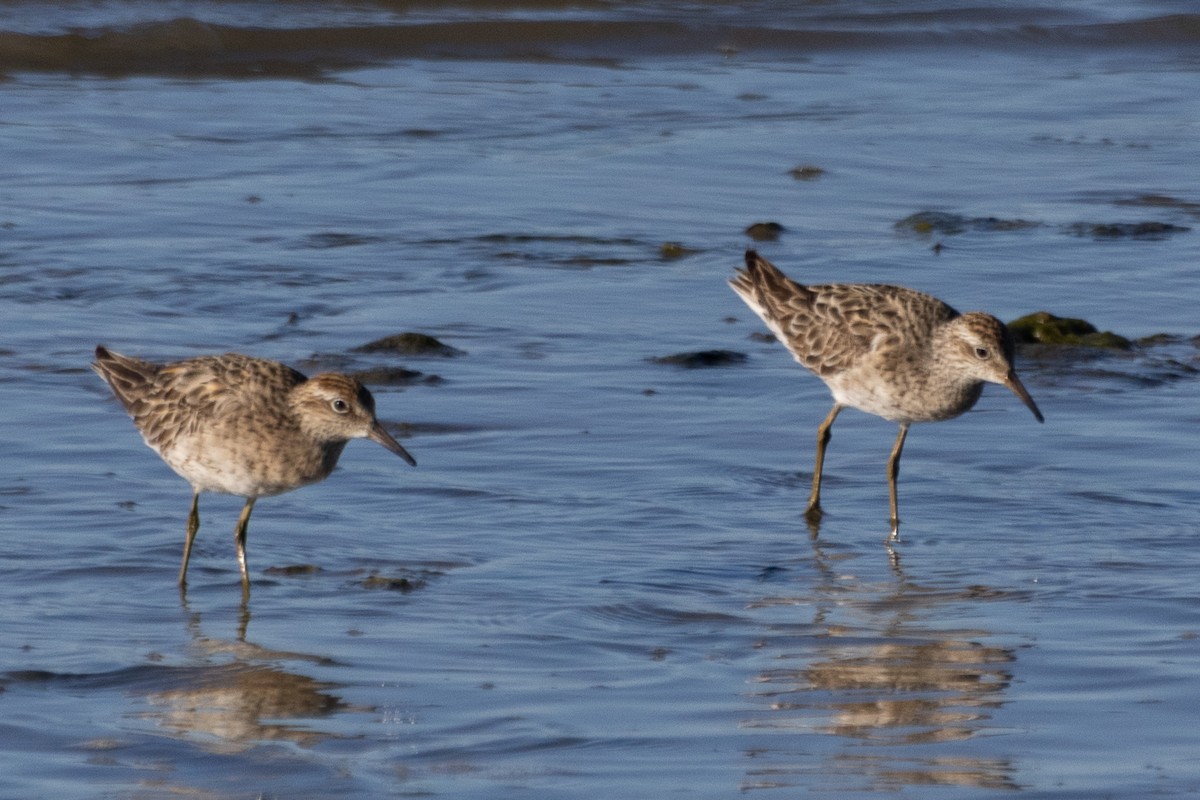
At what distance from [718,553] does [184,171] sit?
8759 mm

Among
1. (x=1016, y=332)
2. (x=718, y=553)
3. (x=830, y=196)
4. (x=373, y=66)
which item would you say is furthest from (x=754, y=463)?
(x=373, y=66)

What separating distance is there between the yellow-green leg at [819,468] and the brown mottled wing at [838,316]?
248mm

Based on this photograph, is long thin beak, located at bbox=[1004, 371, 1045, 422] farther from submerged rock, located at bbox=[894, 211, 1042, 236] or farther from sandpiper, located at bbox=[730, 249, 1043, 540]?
submerged rock, located at bbox=[894, 211, 1042, 236]

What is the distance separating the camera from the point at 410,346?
11680 mm

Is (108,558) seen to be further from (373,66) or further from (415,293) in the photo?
(373,66)

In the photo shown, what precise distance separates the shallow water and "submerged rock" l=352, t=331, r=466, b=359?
0.17m

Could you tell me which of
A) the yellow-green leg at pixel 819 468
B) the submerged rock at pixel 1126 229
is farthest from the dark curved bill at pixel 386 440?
the submerged rock at pixel 1126 229

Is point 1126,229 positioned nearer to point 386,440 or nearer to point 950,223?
point 950,223

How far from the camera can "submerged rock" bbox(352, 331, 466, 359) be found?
38.3ft

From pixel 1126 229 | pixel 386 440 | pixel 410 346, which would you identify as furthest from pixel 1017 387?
pixel 1126 229

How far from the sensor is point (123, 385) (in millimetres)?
9148

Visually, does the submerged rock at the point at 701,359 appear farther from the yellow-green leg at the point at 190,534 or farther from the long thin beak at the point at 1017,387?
the yellow-green leg at the point at 190,534

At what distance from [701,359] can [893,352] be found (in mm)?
1973

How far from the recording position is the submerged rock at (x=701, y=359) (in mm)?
11758
